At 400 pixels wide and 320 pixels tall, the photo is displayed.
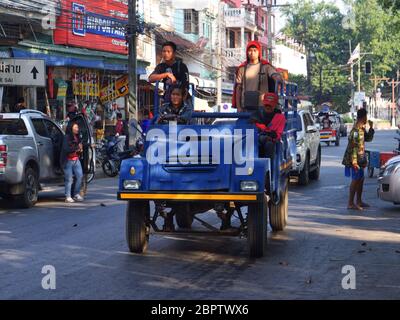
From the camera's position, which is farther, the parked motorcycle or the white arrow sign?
the parked motorcycle

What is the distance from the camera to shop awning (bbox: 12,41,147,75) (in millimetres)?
24359

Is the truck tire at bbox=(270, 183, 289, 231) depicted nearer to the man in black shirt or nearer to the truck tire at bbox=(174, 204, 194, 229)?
the truck tire at bbox=(174, 204, 194, 229)

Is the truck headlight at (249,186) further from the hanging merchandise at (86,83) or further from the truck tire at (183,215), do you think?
the hanging merchandise at (86,83)

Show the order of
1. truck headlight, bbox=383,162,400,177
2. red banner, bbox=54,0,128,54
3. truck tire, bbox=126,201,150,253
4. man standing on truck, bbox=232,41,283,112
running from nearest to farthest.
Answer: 1. truck tire, bbox=126,201,150,253
2. man standing on truck, bbox=232,41,283,112
3. truck headlight, bbox=383,162,400,177
4. red banner, bbox=54,0,128,54

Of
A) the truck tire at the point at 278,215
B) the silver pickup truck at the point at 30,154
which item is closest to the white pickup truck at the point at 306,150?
the silver pickup truck at the point at 30,154

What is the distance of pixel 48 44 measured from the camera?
88.6 ft

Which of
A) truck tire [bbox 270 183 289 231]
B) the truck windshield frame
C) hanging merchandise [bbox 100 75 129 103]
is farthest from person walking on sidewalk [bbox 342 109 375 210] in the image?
hanging merchandise [bbox 100 75 129 103]

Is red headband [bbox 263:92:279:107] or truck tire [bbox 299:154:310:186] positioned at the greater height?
red headband [bbox 263:92:279:107]

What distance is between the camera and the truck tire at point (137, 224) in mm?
9711

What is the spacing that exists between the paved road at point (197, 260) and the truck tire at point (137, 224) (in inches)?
7.2
